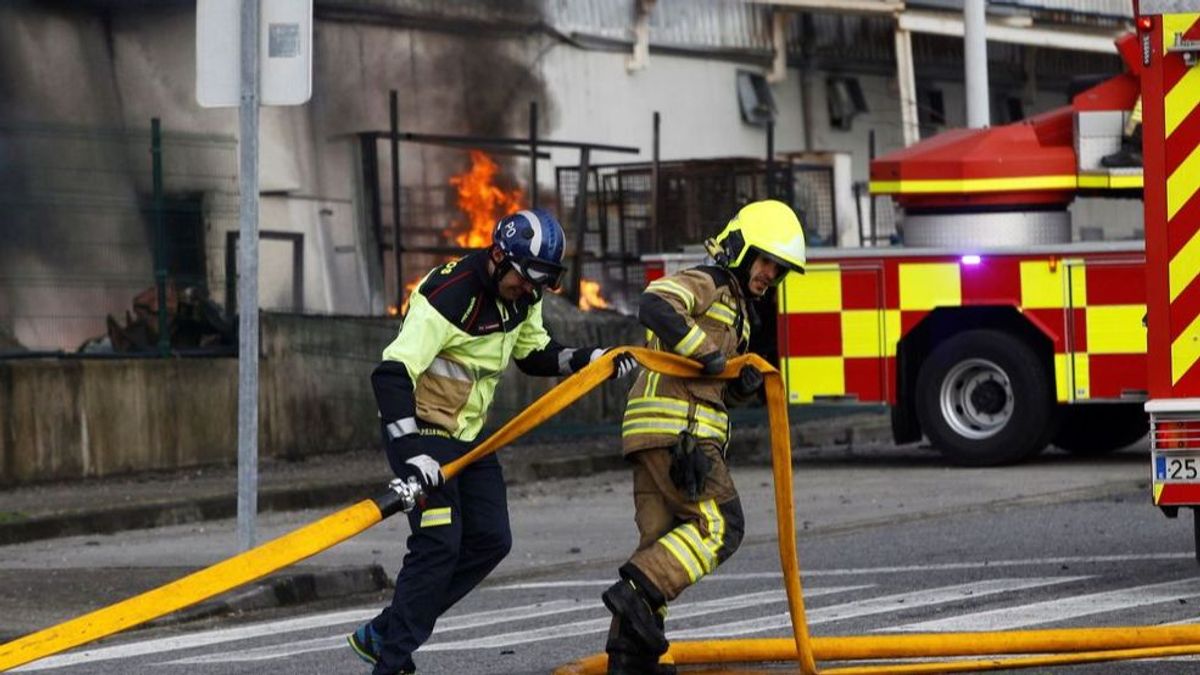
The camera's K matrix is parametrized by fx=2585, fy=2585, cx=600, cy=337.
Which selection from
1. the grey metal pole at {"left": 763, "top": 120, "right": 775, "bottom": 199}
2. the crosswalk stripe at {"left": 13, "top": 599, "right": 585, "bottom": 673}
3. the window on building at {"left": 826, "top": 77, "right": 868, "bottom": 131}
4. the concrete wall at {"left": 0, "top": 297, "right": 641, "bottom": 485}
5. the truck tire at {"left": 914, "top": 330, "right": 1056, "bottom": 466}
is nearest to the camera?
the crosswalk stripe at {"left": 13, "top": 599, "right": 585, "bottom": 673}

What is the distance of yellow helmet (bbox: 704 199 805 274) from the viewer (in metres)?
8.16

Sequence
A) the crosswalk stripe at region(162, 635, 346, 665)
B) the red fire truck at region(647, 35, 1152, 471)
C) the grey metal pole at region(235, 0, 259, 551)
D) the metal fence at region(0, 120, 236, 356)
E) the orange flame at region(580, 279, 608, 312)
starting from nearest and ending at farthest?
the crosswalk stripe at region(162, 635, 346, 665) < the grey metal pole at region(235, 0, 259, 551) < the metal fence at region(0, 120, 236, 356) < the red fire truck at region(647, 35, 1152, 471) < the orange flame at region(580, 279, 608, 312)

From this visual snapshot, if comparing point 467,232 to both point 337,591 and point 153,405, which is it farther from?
point 337,591

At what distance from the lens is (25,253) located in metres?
16.3

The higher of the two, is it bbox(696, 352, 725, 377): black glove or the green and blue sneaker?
bbox(696, 352, 725, 377): black glove

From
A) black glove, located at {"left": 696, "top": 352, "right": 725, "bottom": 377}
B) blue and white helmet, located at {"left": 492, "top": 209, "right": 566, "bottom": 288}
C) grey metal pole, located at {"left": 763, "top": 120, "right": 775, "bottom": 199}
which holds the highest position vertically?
grey metal pole, located at {"left": 763, "top": 120, "right": 775, "bottom": 199}

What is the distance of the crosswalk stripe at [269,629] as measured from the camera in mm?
9570

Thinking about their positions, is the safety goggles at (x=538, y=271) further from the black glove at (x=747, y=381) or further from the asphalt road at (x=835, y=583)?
the asphalt road at (x=835, y=583)

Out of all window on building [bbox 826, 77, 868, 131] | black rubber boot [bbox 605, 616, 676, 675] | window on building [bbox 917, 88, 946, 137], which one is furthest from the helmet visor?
window on building [bbox 917, 88, 946, 137]

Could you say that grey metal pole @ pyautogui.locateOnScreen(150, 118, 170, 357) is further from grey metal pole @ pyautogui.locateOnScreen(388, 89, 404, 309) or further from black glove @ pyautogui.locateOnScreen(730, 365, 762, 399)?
black glove @ pyautogui.locateOnScreen(730, 365, 762, 399)

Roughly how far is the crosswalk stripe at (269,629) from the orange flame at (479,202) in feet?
32.4

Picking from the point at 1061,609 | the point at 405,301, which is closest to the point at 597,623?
the point at 1061,609

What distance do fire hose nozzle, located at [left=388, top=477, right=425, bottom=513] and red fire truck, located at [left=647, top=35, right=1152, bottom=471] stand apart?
31.1 feet

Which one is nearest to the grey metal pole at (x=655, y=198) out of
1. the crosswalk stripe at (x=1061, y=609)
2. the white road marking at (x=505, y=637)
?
the white road marking at (x=505, y=637)
